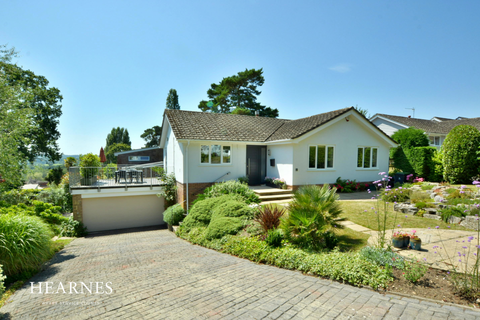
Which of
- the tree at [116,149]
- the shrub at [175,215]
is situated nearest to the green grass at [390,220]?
the shrub at [175,215]

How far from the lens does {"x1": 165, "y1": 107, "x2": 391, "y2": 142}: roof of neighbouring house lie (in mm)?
15008

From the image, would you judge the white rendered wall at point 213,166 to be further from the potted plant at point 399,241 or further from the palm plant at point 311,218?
the potted plant at point 399,241

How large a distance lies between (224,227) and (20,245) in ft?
19.9

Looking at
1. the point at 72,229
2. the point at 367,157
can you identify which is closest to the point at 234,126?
the point at 367,157

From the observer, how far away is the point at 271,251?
22.2 feet

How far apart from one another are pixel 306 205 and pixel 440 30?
11.8 meters

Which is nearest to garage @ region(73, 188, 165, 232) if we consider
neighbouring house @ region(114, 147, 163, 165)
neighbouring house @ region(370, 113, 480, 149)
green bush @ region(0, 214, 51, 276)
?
green bush @ region(0, 214, 51, 276)

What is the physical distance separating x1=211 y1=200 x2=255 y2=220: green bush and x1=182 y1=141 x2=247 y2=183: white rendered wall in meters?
4.46

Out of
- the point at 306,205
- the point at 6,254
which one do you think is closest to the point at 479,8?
the point at 306,205

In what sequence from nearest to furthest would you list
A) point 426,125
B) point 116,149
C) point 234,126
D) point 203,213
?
1. point 203,213
2. point 234,126
3. point 426,125
4. point 116,149

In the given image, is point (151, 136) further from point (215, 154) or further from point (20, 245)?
point (20, 245)

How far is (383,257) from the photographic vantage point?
206 inches

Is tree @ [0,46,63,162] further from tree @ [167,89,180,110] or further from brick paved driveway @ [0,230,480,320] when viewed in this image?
brick paved driveway @ [0,230,480,320]

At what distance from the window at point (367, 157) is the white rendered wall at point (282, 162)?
5.58 meters
